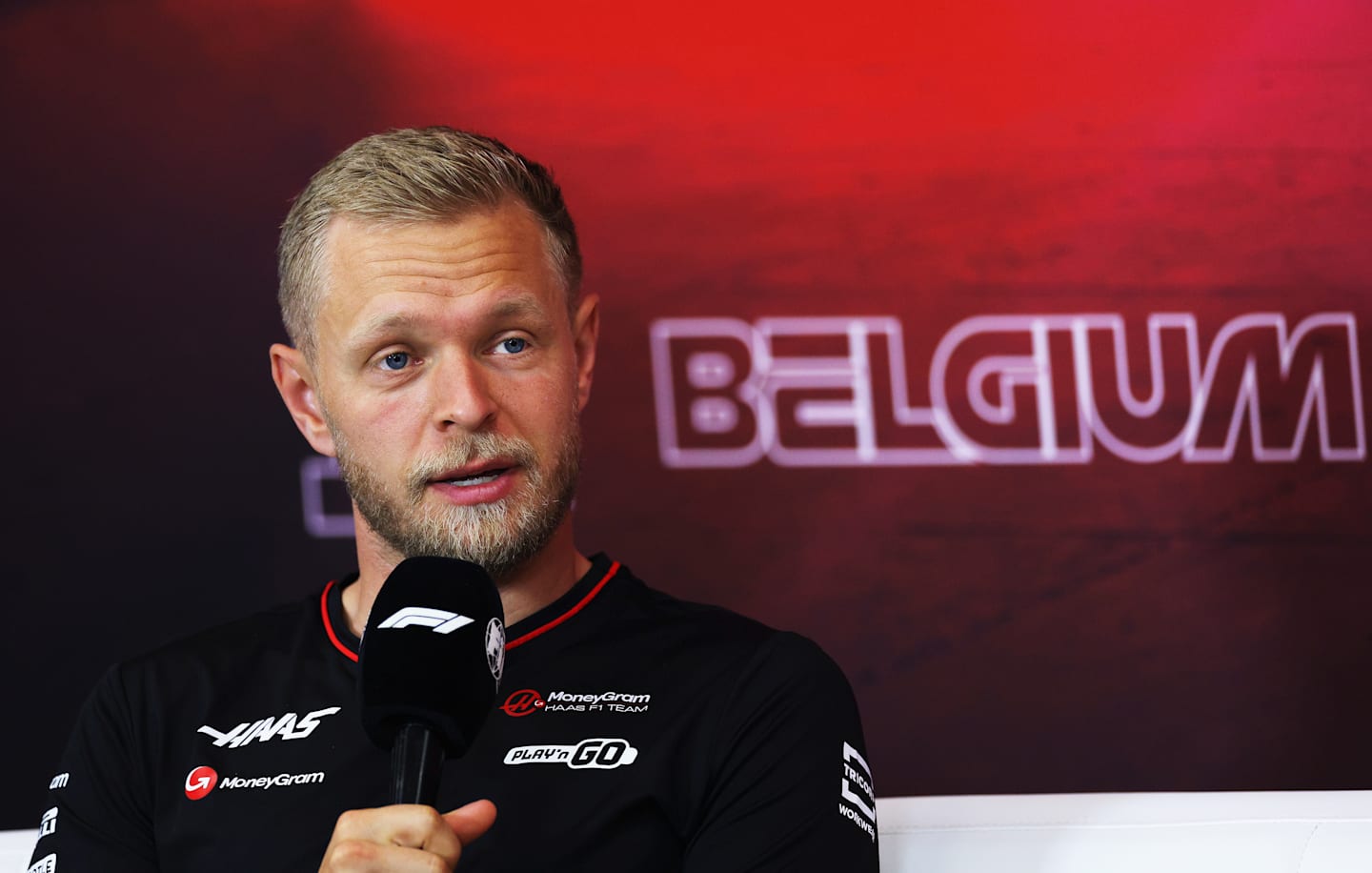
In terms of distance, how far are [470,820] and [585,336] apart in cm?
69

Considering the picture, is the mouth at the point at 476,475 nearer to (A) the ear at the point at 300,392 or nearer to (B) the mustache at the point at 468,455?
(B) the mustache at the point at 468,455

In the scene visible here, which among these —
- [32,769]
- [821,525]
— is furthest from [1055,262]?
[32,769]

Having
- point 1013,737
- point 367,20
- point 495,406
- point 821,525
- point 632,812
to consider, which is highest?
point 367,20

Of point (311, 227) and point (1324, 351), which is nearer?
point (311, 227)

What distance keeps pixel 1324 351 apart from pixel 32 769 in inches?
95.0

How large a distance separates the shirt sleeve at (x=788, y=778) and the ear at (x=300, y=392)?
19.9 inches

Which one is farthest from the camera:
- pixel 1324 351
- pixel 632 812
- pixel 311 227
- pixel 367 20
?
pixel 367 20

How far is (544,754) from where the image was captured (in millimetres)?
1451

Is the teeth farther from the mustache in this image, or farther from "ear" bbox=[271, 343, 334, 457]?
"ear" bbox=[271, 343, 334, 457]

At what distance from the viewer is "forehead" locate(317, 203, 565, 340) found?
1.50 m

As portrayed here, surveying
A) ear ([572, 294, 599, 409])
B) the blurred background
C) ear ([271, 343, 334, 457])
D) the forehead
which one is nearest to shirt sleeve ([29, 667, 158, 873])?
ear ([271, 343, 334, 457])

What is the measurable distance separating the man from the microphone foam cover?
0.73 ft

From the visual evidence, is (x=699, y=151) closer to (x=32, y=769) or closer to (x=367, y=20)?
(x=367, y=20)

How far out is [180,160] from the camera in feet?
9.71
